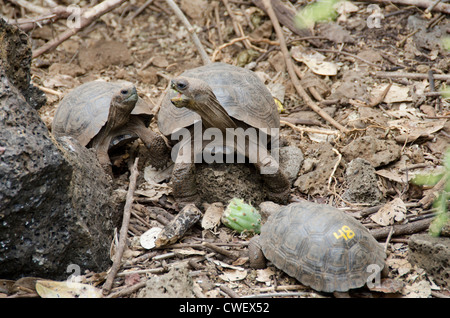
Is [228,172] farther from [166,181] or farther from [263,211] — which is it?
[166,181]

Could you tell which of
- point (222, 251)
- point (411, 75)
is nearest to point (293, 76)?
point (411, 75)

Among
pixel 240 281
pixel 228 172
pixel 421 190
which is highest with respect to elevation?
pixel 228 172

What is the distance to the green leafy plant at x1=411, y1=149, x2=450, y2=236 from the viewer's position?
126 inches

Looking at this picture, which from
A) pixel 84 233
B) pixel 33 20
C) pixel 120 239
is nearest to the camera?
pixel 84 233

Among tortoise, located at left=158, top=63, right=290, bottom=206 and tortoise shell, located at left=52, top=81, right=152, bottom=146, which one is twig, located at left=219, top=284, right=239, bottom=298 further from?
tortoise shell, located at left=52, top=81, right=152, bottom=146

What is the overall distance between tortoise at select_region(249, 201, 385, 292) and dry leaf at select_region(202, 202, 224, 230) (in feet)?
2.17

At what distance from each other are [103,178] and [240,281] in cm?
135

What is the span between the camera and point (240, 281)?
3.23 metres

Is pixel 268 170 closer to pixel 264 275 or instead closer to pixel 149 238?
pixel 264 275

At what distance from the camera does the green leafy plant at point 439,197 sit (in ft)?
10.5

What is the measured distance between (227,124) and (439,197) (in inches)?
69.1

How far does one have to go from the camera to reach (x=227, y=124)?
3.83 metres

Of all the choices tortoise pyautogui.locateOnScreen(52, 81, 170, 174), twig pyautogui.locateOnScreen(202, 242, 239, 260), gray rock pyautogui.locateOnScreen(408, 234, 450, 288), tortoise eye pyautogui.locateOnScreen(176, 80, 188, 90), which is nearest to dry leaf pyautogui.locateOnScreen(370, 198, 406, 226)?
gray rock pyautogui.locateOnScreen(408, 234, 450, 288)

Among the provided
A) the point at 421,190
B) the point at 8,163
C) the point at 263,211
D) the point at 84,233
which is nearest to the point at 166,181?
the point at 263,211
